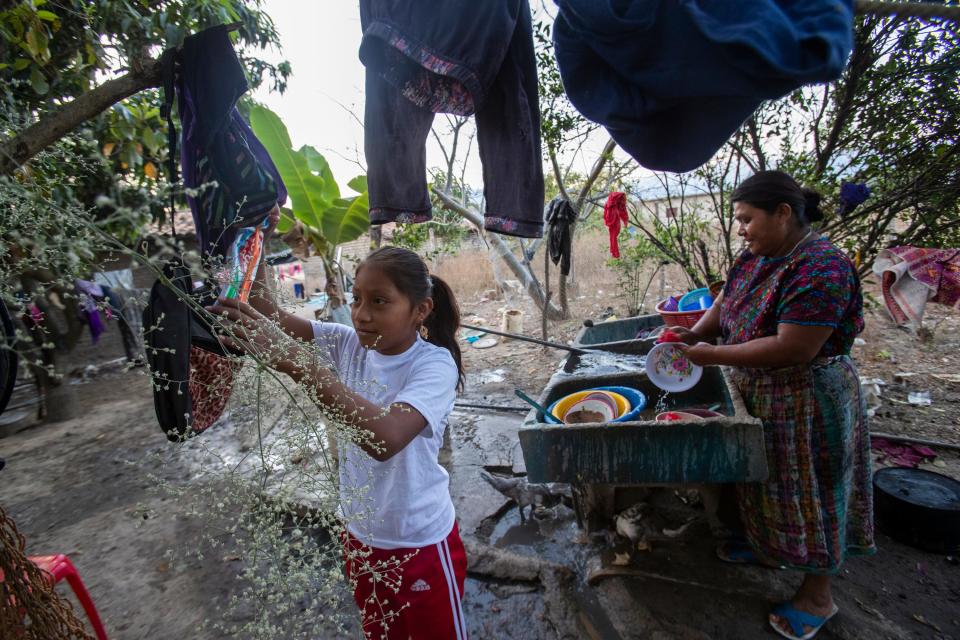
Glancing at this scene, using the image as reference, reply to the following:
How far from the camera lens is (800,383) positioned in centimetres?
181

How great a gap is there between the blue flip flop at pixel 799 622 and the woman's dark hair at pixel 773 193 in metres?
1.80

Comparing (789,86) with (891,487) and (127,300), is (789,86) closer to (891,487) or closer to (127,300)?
(127,300)

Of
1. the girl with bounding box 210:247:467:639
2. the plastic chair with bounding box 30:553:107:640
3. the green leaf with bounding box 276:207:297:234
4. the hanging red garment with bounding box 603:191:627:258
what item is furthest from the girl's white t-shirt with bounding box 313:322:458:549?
the hanging red garment with bounding box 603:191:627:258

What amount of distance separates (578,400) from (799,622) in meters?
1.41

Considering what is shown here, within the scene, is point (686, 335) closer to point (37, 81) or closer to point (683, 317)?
point (683, 317)

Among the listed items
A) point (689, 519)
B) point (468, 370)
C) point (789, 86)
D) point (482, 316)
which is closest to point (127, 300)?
point (789, 86)

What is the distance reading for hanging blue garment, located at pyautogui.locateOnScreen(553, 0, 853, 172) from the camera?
879 mm

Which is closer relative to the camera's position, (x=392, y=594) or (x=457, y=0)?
(x=457, y=0)

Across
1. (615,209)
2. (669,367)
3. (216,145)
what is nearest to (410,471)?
(216,145)

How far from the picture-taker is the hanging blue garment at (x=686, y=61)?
0.88 m

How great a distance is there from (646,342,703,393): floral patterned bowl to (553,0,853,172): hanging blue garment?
1.26m

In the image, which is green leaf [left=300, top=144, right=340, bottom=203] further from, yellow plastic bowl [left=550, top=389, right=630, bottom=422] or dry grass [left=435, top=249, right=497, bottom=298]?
dry grass [left=435, top=249, right=497, bottom=298]

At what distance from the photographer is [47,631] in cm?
69

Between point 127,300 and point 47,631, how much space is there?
0.53 metres
